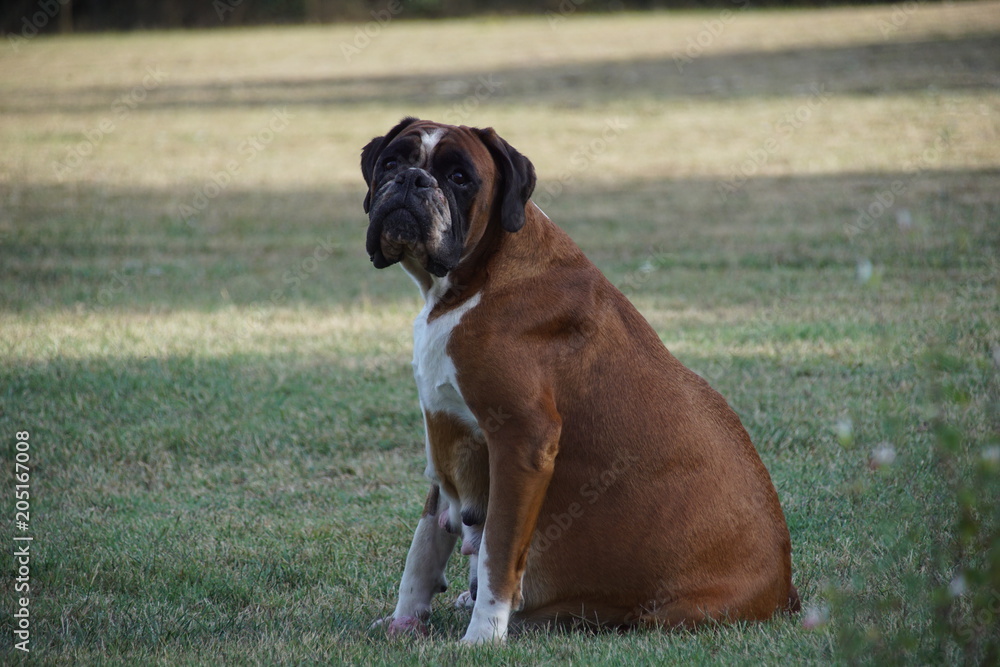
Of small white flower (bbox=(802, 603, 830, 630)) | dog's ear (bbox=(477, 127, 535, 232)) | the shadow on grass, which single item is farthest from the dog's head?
the shadow on grass

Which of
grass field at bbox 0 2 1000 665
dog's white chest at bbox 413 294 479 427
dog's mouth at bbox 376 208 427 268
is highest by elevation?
dog's mouth at bbox 376 208 427 268

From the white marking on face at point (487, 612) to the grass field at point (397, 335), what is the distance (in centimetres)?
6

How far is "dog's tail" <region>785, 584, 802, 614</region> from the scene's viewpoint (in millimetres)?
3476

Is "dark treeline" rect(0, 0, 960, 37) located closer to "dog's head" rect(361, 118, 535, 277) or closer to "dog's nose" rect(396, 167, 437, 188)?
"dog's head" rect(361, 118, 535, 277)

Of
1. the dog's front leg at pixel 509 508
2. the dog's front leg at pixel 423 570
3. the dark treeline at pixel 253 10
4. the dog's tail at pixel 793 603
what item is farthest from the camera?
the dark treeline at pixel 253 10

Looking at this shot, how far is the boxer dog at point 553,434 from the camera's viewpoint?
3.21 meters

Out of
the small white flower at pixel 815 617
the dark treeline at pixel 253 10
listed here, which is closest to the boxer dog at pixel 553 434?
the small white flower at pixel 815 617

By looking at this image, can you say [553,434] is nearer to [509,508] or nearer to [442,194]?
[509,508]

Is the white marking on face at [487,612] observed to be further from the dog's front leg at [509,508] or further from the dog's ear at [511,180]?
the dog's ear at [511,180]

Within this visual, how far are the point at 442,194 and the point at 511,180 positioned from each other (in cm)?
26

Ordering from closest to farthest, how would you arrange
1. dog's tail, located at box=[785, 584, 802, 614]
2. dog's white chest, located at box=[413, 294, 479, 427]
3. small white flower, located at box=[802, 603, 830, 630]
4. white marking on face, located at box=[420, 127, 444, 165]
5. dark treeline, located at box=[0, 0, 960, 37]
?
1. small white flower, located at box=[802, 603, 830, 630]
2. dog's white chest, located at box=[413, 294, 479, 427]
3. white marking on face, located at box=[420, 127, 444, 165]
4. dog's tail, located at box=[785, 584, 802, 614]
5. dark treeline, located at box=[0, 0, 960, 37]

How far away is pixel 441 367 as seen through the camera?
10.7 feet

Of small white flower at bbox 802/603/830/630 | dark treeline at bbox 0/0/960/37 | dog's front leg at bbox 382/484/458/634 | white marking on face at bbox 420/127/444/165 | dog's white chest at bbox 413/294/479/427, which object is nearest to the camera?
small white flower at bbox 802/603/830/630

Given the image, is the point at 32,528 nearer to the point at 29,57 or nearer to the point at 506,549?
the point at 506,549
